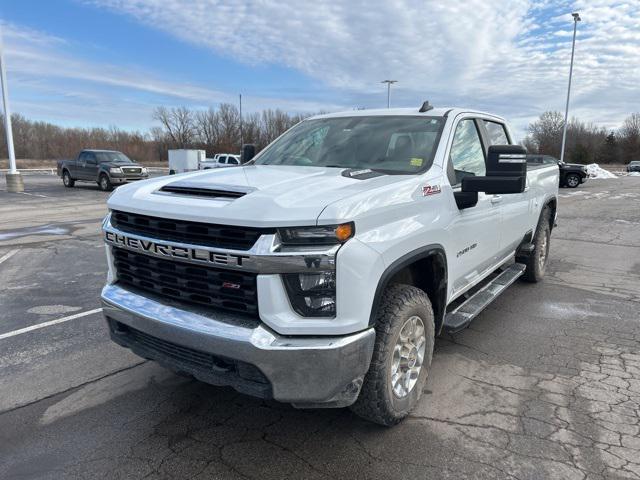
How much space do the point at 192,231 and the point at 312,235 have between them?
692 millimetres

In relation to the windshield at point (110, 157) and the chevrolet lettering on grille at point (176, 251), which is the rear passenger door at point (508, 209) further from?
the windshield at point (110, 157)

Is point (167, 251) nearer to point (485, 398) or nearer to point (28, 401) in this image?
point (28, 401)

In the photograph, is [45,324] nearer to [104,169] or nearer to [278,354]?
[278,354]

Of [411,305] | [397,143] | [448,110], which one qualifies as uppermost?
[448,110]

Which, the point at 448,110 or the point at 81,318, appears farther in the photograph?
the point at 81,318

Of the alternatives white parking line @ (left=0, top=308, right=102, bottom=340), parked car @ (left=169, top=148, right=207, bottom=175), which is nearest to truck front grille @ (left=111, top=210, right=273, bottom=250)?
white parking line @ (left=0, top=308, right=102, bottom=340)

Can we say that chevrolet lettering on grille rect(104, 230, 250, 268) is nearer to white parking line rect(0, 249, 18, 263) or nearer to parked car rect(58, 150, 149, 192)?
white parking line rect(0, 249, 18, 263)

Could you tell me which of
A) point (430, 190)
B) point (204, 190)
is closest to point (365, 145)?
point (430, 190)

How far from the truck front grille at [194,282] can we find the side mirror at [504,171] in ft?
5.94

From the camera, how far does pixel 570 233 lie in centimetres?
1120

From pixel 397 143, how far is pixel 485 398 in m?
2.03

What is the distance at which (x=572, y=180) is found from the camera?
27047 mm

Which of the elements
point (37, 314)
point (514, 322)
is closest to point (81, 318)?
point (37, 314)

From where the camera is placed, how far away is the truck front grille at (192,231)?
2.46 meters
